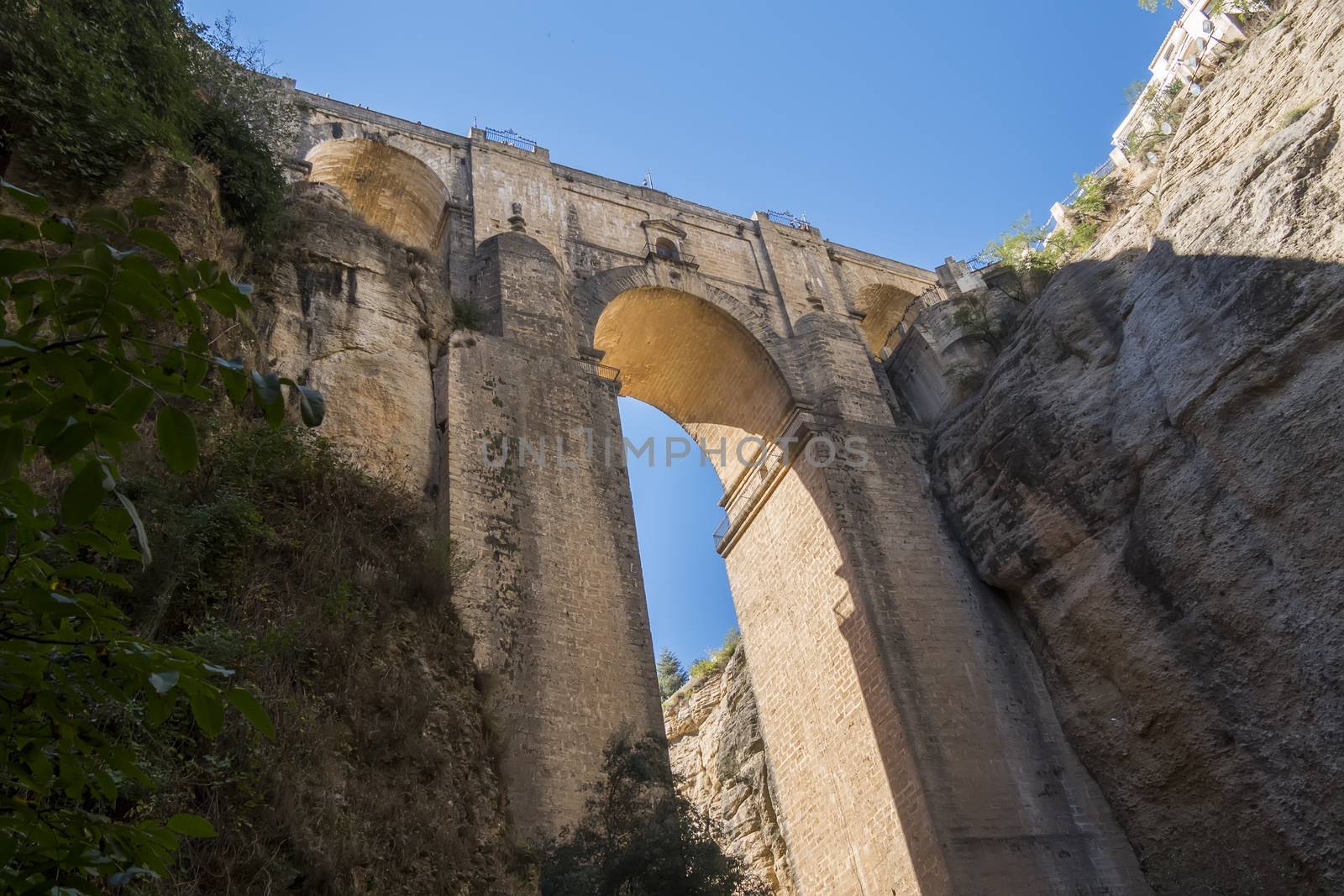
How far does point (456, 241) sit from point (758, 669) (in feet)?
26.3

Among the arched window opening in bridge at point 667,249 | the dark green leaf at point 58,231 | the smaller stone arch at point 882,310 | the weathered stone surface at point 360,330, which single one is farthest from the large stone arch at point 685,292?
the dark green leaf at point 58,231

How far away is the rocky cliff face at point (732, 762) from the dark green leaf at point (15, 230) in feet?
46.3

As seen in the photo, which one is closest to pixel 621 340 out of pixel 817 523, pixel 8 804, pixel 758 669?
pixel 817 523

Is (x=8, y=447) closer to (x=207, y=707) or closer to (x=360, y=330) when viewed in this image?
(x=207, y=707)

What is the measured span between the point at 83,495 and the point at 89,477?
0.13ft

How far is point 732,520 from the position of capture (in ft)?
56.5

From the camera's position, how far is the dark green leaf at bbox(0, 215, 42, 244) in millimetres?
2199

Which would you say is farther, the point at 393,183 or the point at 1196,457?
the point at 393,183

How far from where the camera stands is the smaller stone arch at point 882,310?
20562 millimetres

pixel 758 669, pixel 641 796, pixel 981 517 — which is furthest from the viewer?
pixel 758 669

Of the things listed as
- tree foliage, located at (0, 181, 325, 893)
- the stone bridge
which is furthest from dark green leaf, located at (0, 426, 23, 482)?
the stone bridge

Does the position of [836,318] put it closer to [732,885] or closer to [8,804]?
[732,885]

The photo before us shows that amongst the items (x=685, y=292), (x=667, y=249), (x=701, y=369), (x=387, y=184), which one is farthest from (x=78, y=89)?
(x=701, y=369)

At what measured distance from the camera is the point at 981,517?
14.3 metres
